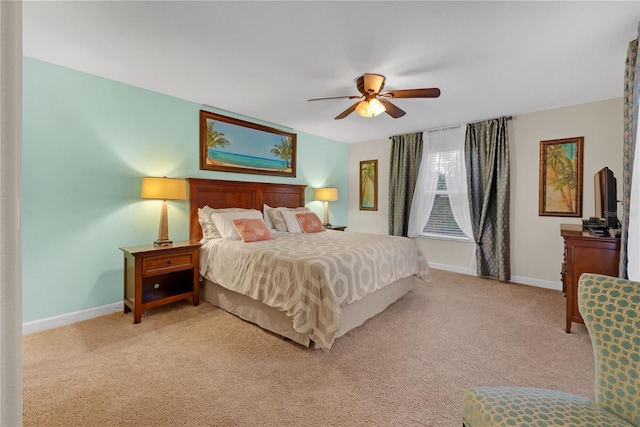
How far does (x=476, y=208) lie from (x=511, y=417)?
3.97m

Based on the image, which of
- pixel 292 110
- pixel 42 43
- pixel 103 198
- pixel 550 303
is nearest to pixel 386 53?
pixel 292 110

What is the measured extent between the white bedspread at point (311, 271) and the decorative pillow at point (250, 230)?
3.8 inches

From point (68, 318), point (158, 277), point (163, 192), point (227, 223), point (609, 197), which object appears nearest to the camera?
point (609, 197)

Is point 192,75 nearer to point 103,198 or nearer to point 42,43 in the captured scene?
point 42,43

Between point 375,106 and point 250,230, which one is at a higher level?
point 375,106

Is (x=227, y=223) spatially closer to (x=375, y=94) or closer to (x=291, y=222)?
(x=291, y=222)

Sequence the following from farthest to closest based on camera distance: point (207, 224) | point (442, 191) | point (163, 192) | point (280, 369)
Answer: point (442, 191) → point (207, 224) → point (163, 192) → point (280, 369)

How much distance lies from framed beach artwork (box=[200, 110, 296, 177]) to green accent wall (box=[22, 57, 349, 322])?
28cm

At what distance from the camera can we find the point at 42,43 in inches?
88.9

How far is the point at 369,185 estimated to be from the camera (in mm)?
5852

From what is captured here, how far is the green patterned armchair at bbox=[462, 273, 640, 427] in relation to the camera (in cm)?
Answer: 96

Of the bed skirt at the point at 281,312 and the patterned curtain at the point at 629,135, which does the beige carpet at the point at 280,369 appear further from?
the patterned curtain at the point at 629,135

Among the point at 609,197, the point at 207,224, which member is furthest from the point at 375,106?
the point at 207,224

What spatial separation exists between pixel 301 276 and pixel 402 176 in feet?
11.7
